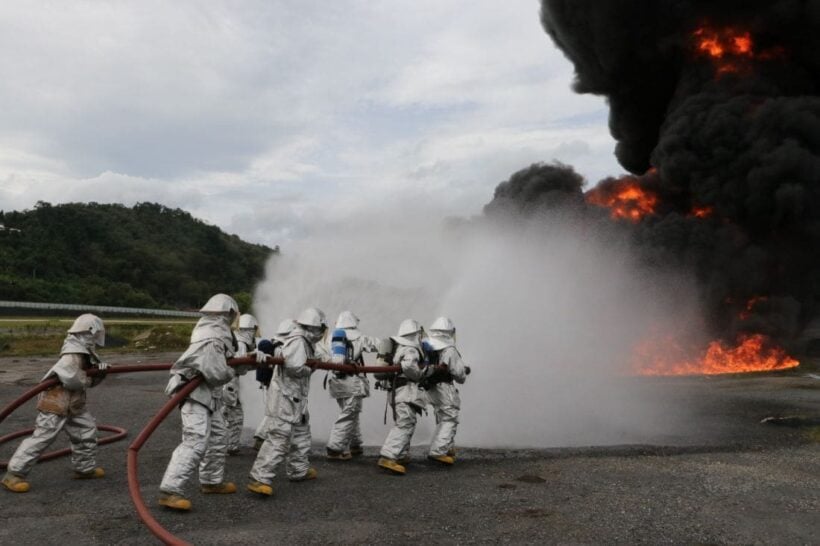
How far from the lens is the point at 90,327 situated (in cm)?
719

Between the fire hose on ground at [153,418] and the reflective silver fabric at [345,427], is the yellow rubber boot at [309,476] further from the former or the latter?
the fire hose on ground at [153,418]

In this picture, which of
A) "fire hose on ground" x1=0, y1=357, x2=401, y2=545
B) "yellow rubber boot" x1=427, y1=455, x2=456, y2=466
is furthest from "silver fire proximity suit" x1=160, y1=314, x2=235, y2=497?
"yellow rubber boot" x1=427, y1=455, x2=456, y2=466

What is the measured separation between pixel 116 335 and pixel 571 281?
23537 mm

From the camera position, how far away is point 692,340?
23719 mm

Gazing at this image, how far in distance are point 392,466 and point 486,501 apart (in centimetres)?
160

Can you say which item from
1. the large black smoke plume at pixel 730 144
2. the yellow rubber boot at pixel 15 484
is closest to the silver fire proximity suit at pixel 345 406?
the yellow rubber boot at pixel 15 484

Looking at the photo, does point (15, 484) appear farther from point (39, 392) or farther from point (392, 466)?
point (392, 466)

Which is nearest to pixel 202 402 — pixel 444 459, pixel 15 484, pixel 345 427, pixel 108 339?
pixel 15 484

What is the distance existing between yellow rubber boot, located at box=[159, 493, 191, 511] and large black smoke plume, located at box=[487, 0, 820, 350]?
72.3 feet

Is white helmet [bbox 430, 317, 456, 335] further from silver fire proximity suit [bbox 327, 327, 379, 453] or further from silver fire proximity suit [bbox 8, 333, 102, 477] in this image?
silver fire proximity suit [bbox 8, 333, 102, 477]

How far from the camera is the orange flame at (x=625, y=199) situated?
29.5 metres

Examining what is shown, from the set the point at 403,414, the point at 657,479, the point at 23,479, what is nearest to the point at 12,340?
the point at 23,479

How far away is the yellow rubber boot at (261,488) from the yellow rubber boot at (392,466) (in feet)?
5.40

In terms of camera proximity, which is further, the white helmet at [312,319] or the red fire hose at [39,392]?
the white helmet at [312,319]
